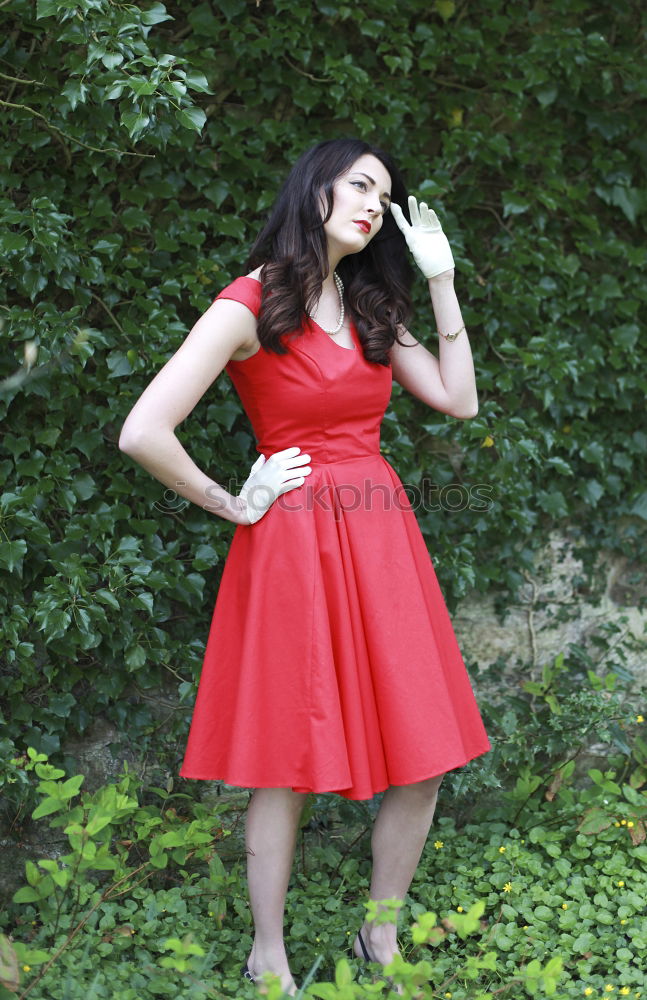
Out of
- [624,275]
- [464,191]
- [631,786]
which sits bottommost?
[631,786]

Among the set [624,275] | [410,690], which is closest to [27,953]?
[410,690]

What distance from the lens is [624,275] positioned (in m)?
2.87

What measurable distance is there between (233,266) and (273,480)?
0.83 meters

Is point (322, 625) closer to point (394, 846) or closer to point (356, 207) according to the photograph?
point (394, 846)

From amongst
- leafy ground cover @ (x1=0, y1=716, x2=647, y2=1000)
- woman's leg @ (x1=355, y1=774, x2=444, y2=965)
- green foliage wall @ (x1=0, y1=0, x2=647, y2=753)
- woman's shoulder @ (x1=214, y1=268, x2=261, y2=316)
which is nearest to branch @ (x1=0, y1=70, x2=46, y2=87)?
green foliage wall @ (x1=0, y1=0, x2=647, y2=753)

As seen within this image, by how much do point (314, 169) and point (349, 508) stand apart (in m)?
0.74

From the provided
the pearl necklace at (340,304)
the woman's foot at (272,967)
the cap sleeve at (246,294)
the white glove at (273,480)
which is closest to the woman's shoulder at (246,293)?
the cap sleeve at (246,294)

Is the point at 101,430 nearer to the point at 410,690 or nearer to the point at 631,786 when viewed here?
the point at 410,690

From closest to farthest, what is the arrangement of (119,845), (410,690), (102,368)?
(410,690) → (119,845) → (102,368)

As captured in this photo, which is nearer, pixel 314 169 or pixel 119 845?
pixel 314 169

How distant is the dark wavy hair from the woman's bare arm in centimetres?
8

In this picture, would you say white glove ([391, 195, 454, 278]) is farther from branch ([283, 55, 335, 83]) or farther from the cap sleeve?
branch ([283, 55, 335, 83])

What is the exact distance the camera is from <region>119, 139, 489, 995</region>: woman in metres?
1.86

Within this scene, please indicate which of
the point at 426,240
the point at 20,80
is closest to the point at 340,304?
the point at 426,240
